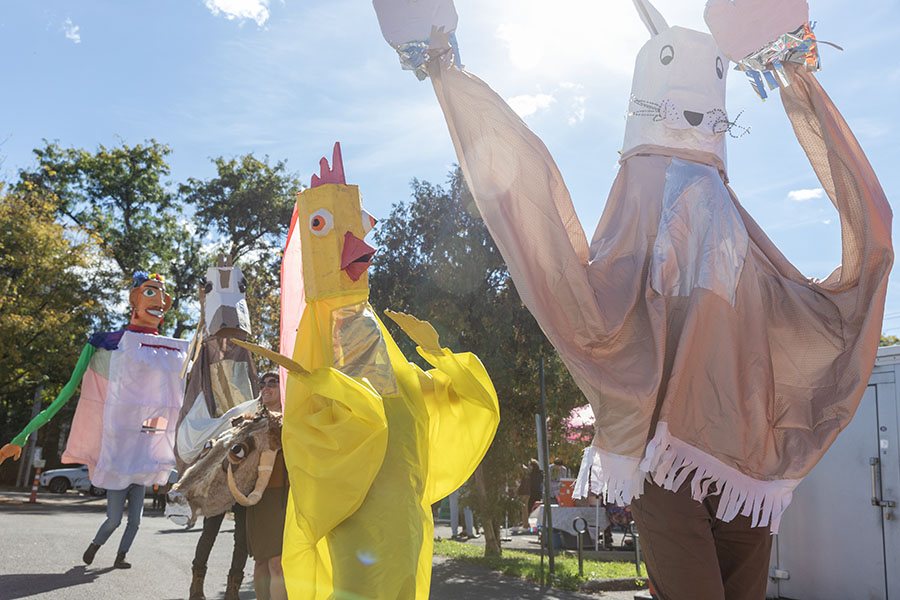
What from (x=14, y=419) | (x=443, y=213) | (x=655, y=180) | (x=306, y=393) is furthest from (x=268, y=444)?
(x=14, y=419)

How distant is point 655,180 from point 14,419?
3375 centimetres

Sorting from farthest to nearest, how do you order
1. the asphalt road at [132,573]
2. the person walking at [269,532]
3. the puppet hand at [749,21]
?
the asphalt road at [132,573] → the person walking at [269,532] → the puppet hand at [749,21]

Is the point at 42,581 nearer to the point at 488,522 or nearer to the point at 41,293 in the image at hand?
the point at 488,522

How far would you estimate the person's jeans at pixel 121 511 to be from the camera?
784cm

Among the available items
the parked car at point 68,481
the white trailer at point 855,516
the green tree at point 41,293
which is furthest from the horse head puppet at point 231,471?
the parked car at point 68,481

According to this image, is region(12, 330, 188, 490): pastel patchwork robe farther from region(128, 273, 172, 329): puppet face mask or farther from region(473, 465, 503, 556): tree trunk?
region(473, 465, 503, 556): tree trunk

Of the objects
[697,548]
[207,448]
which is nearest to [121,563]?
[207,448]

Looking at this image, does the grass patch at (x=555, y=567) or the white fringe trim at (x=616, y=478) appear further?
the grass patch at (x=555, y=567)

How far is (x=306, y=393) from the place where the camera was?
3.26 m

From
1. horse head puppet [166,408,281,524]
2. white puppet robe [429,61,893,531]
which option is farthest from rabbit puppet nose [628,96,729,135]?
horse head puppet [166,408,281,524]

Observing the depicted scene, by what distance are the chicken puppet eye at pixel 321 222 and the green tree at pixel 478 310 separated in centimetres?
530

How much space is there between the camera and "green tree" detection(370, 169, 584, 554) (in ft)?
31.3

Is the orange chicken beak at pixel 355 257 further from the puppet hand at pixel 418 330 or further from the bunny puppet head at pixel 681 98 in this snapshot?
the bunny puppet head at pixel 681 98

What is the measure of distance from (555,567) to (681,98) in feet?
24.9
